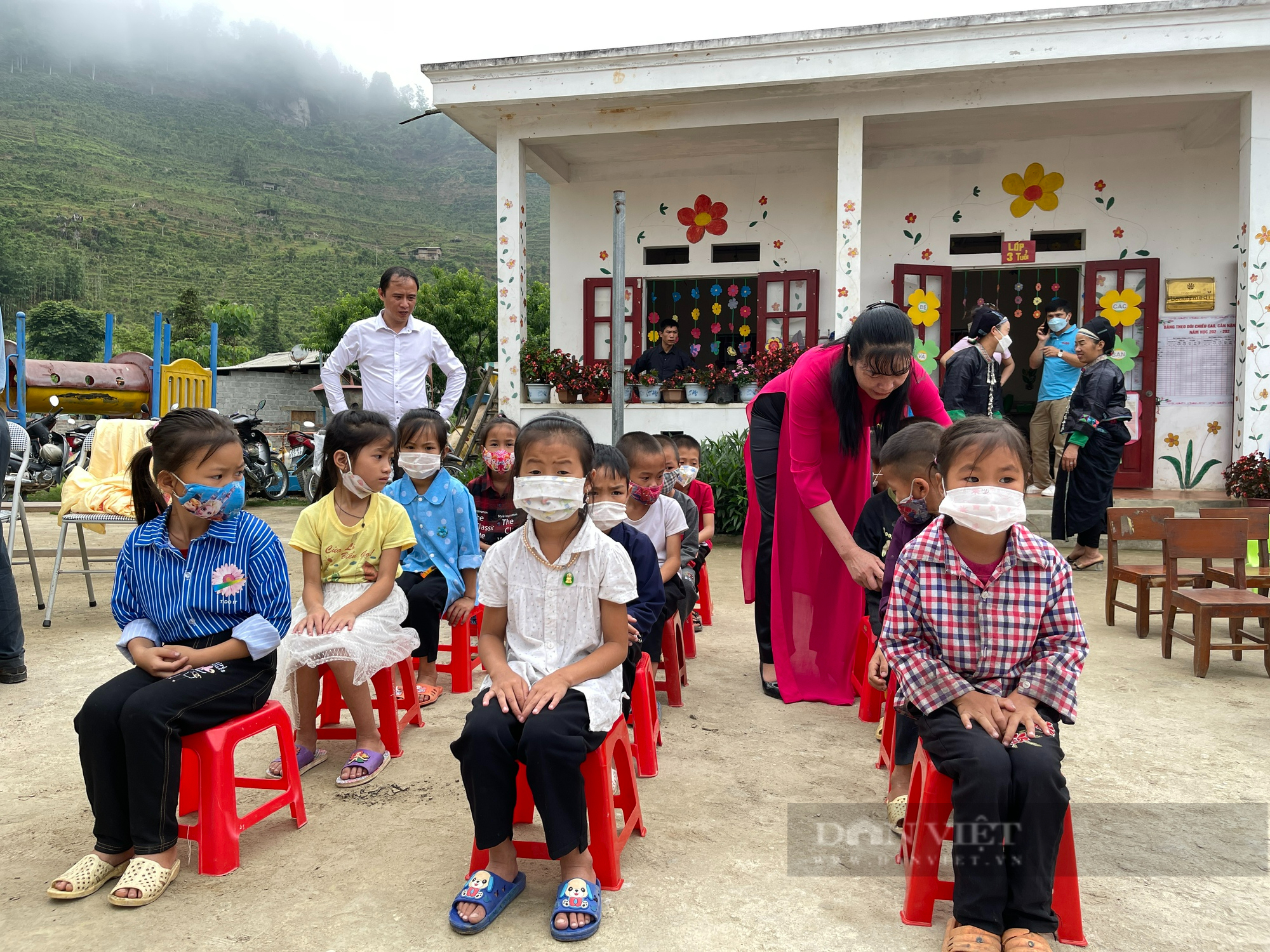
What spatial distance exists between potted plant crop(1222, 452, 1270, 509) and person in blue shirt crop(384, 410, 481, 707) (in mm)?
6817

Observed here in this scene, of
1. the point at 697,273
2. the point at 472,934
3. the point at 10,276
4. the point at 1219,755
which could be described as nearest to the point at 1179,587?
the point at 1219,755

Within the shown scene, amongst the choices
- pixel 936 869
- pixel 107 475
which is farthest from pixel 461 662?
pixel 107 475

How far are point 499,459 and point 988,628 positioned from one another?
246 cm

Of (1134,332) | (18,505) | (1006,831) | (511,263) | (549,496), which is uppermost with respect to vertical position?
(511,263)

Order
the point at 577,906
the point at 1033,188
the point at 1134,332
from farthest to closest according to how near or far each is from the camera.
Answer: the point at 1033,188 < the point at 1134,332 < the point at 577,906

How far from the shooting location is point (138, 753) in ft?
6.80

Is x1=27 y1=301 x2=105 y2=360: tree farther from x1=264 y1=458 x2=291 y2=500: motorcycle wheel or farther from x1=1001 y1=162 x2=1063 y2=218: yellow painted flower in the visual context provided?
x1=1001 y1=162 x2=1063 y2=218: yellow painted flower

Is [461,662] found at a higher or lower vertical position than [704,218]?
lower

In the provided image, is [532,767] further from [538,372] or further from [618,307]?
[538,372]

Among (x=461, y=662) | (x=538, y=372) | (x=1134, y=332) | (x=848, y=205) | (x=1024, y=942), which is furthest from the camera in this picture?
(x=538, y=372)

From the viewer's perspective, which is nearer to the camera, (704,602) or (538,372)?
(704,602)

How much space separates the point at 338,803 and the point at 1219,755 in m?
2.89

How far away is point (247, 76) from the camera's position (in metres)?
105

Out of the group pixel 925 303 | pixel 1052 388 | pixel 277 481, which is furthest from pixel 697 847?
pixel 277 481
